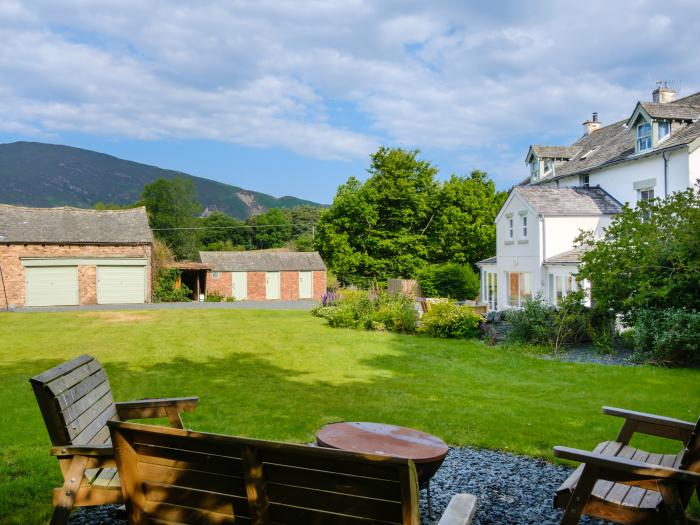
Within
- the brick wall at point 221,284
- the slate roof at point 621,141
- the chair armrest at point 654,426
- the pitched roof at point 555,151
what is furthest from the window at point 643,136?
the brick wall at point 221,284

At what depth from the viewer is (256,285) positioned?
46.8 metres

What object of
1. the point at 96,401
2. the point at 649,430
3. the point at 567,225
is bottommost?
the point at 649,430

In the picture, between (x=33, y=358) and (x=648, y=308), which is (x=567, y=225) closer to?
(x=648, y=308)

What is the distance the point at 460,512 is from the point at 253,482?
122cm

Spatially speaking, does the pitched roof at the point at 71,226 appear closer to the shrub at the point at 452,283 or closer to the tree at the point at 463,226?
the shrub at the point at 452,283

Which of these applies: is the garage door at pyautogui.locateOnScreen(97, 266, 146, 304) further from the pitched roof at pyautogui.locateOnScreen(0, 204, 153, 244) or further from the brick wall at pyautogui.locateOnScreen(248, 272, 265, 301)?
the brick wall at pyautogui.locateOnScreen(248, 272, 265, 301)

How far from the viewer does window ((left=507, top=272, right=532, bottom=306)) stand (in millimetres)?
26859

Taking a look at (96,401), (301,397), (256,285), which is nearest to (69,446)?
(96,401)

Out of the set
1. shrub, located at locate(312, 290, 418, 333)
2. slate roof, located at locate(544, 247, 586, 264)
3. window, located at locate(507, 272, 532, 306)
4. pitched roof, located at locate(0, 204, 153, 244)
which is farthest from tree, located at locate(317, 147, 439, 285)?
shrub, located at locate(312, 290, 418, 333)

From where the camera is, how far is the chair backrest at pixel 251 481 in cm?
254

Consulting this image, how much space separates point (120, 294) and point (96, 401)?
114 ft

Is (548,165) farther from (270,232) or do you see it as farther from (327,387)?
(270,232)

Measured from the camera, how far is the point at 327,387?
1048cm

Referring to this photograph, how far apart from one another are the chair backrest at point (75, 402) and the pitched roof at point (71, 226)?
113 ft
